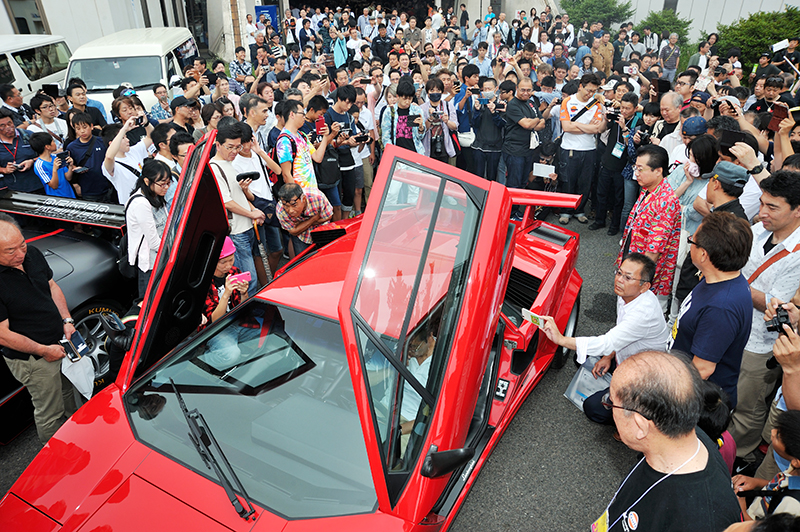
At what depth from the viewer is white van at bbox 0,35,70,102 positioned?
894 cm

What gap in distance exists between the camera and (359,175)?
6.07 metres

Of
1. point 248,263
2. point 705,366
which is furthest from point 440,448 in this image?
point 248,263

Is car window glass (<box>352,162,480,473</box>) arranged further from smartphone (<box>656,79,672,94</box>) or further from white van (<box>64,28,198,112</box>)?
white van (<box>64,28,198,112</box>)

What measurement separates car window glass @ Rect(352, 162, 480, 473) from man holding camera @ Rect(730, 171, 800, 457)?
1.99 metres

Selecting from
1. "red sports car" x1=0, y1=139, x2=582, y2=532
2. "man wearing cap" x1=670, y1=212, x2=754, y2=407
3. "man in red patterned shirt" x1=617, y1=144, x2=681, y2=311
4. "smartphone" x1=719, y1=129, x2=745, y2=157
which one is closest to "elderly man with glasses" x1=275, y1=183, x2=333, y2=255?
"red sports car" x1=0, y1=139, x2=582, y2=532

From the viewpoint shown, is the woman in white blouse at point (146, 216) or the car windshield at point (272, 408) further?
the woman in white blouse at point (146, 216)

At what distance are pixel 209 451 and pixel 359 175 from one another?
4515 mm

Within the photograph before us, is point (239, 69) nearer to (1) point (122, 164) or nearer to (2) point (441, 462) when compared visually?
(1) point (122, 164)

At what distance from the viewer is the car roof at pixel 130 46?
29.7 feet

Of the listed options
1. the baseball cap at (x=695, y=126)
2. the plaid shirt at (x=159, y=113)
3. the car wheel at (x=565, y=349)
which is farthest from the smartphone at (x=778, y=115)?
the plaid shirt at (x=159, y=113)

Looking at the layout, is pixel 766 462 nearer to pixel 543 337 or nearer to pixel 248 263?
pixel 543 337

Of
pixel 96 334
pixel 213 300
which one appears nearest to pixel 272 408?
pixel 213 300

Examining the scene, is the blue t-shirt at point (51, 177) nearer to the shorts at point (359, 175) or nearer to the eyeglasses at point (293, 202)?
the eyeglasses at point (293, 202)

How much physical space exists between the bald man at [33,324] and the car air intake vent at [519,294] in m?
2.87
